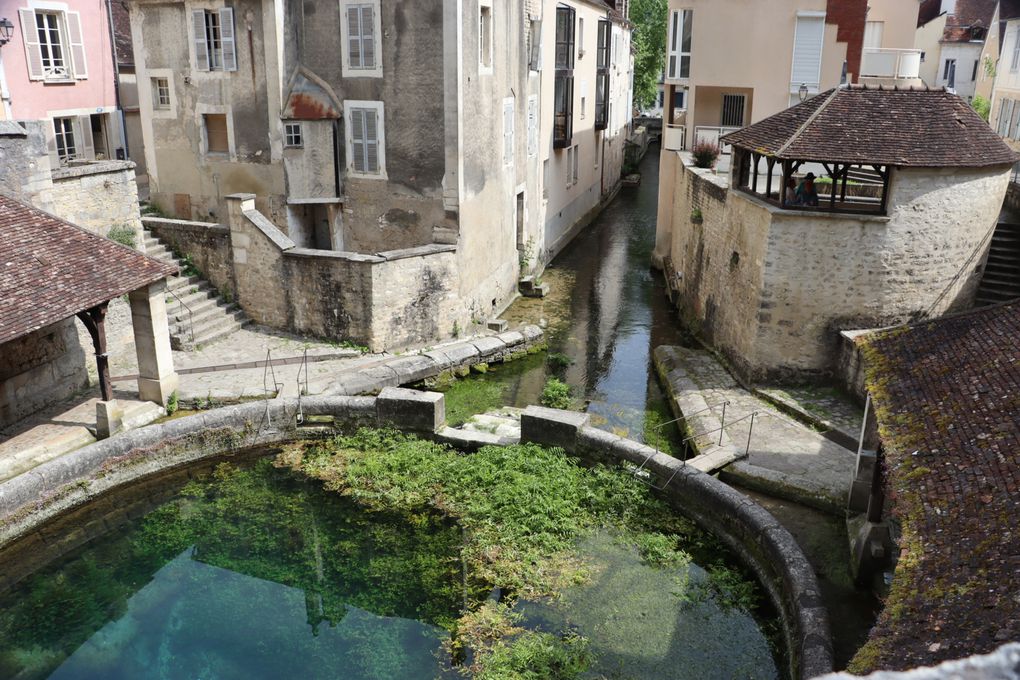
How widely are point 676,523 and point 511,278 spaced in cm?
1182

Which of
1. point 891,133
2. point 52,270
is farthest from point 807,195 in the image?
point 52,270

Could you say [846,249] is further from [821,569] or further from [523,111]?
[523,111]

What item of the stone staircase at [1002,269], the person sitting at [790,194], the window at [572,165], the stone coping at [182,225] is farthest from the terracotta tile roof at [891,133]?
the window at [572,165]

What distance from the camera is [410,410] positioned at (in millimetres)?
13508

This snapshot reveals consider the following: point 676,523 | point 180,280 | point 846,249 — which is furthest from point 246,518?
point 846,249

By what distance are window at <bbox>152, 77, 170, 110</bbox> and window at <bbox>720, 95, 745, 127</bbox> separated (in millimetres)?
15238

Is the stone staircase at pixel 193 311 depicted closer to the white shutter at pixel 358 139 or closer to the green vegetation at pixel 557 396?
the white shutter at pixel 358 139

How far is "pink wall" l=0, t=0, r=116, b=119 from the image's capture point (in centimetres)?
1972

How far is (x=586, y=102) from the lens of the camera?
31359mm

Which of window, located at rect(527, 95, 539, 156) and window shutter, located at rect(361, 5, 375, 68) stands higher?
window shutter, located at rect(361, 5, 375, 68)

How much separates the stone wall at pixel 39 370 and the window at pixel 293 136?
6428mm

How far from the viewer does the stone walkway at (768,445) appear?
37.5ft

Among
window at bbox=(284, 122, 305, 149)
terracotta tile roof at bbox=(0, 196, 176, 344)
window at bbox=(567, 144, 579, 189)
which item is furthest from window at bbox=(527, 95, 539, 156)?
terracotta tile roof at bbox=(0, 196, 176, 344)

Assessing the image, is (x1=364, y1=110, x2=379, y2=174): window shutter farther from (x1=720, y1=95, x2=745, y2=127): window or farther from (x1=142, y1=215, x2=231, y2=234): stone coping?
(x1=720, y1=95, x2=745, y2=127): window
